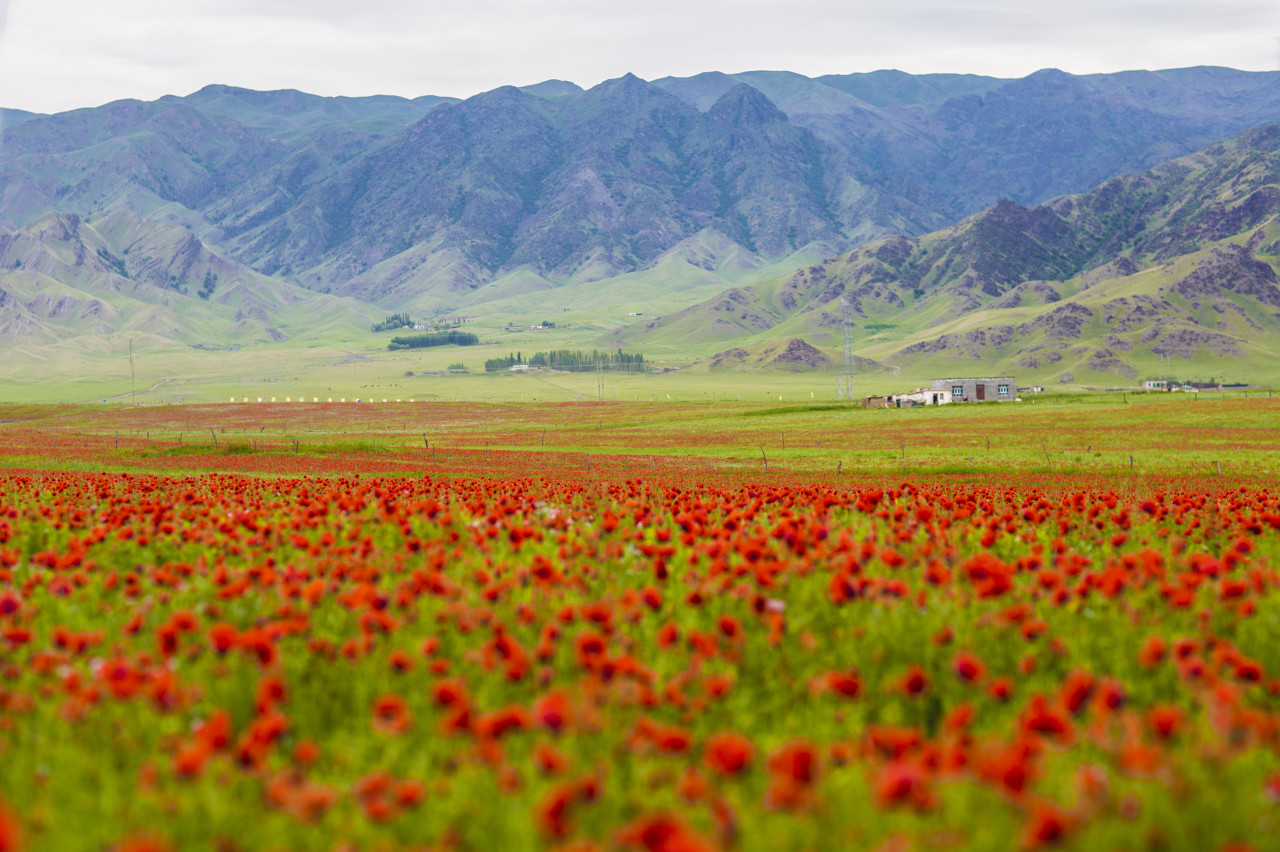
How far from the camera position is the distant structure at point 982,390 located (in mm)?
157625

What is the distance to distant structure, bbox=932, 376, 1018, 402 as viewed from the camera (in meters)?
158

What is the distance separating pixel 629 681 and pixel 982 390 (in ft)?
536

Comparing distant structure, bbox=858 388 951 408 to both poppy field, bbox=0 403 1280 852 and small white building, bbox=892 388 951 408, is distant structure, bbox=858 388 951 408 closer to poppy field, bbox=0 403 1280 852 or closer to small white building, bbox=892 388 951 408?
small white building, bbox=892 388 951 408

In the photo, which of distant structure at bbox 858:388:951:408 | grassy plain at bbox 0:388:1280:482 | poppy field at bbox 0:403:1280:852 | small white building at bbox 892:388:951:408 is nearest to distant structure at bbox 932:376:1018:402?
small white building at bbox 892:388:951:408

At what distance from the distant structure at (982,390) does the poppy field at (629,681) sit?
15138 centimetres

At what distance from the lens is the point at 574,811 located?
475 centimetres

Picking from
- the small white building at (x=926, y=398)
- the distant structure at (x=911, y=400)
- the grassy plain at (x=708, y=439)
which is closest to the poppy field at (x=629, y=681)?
the grassy plain at (x=708, y=439)

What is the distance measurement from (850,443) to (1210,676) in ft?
239

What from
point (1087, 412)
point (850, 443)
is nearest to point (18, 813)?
point (850, 443)

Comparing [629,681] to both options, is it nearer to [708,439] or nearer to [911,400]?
[708,439]

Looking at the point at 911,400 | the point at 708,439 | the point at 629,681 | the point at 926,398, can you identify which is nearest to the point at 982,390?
the point at 926,398

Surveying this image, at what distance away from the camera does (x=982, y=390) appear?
158750mm

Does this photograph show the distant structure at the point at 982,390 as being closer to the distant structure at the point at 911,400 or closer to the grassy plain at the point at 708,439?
the distant structure at the point at 911,400

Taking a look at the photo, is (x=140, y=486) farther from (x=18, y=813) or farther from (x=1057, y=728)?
(x=1057, y=728)
